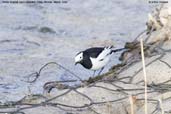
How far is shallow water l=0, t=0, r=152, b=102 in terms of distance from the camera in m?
6.01

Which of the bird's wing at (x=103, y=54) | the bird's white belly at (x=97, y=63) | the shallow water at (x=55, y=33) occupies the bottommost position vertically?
the bird's white belly at (x=97, y=63)

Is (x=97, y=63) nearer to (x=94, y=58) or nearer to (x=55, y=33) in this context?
(x=94, y=58)

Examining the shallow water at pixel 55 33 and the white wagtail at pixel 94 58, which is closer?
the white wagtail at pixel 94 58

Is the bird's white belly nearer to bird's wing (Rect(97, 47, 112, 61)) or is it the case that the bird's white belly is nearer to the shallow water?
bird's wing (Rect(97, 47, 112, 61))

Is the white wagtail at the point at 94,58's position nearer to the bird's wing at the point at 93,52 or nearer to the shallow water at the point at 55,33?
the bird's wing at the point at 93,52

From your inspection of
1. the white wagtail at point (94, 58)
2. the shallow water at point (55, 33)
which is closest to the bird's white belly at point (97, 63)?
the white wagtail at point (94, 58)

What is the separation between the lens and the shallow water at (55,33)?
6012 mm

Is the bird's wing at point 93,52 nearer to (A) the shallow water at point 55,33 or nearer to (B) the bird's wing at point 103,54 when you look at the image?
(B) the bird's wing at point 103,54

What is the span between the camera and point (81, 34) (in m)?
7.39

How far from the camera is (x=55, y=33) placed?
741cm

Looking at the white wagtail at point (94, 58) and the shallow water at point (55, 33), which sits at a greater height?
the shallow water at point (55, 33)

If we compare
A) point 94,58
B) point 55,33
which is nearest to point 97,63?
point 94,58

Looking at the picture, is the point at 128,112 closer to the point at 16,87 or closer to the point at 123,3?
the point at 16,87

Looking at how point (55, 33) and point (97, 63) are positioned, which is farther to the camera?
point (55, 33)
